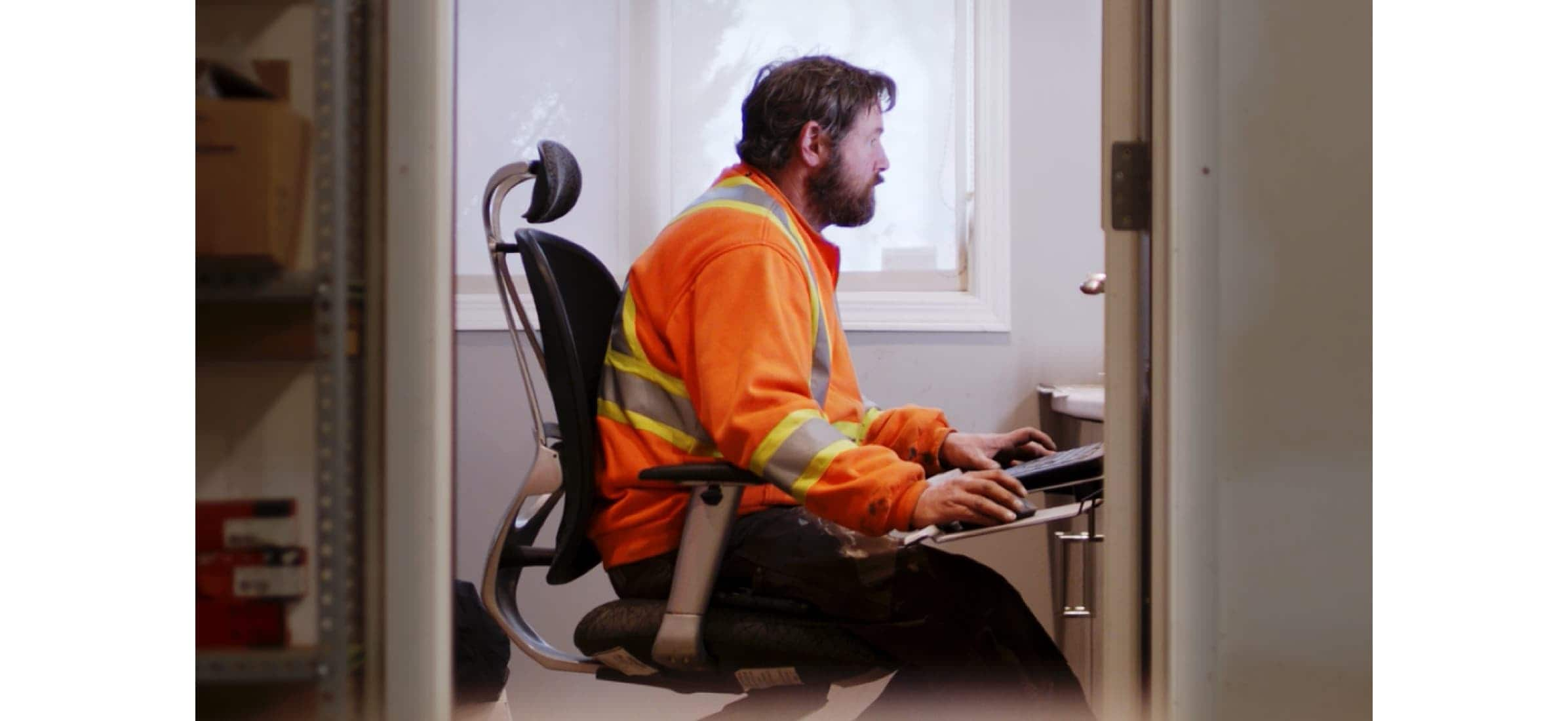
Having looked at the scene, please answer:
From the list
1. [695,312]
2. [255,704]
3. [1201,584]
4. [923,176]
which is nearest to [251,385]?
[255,704]

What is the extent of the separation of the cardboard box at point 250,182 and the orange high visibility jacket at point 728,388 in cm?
49

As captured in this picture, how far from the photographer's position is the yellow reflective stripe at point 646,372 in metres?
1.26

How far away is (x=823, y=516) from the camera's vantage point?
3.64 feet

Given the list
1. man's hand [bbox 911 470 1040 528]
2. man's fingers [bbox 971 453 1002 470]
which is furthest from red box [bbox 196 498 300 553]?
man's fingers [bbox 971 453 1002 470]

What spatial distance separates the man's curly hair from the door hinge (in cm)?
79

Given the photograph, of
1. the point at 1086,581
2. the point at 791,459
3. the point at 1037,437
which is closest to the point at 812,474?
the point at 791,459

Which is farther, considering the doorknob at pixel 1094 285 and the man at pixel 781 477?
the doorknob at pixel 1094 285

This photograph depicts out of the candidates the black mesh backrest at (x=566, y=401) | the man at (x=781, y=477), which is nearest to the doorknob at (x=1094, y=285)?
the man at (x=781, y=477)

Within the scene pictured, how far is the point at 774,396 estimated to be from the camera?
3.69ft

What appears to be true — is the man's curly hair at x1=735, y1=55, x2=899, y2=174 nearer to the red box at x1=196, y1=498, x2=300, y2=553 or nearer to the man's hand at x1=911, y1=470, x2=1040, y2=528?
the man's hand at x1=911, y1=470, x2=1040, y2=528

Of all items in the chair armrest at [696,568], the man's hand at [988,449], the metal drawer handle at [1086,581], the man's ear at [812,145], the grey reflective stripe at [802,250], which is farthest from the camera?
the metal drawer handle at [1086,581]

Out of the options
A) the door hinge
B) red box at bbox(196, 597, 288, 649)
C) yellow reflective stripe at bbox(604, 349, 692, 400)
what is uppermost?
the door hinge

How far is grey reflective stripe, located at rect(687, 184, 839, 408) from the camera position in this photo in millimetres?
1379

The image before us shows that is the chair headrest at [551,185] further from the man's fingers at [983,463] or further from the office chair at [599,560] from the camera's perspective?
the man's fingers at [983,463]
